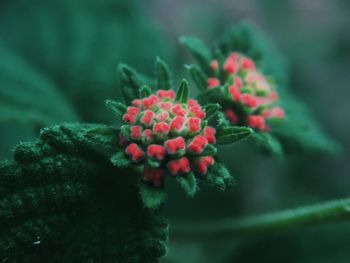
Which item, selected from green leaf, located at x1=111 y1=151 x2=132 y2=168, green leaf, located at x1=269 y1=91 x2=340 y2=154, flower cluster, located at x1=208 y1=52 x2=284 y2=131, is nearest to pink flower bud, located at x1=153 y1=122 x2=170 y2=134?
green leaf, located at x1=111 y1=151 x2=132 y2=168

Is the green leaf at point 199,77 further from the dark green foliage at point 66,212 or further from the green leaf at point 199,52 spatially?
the dark green foliage at point 66,212

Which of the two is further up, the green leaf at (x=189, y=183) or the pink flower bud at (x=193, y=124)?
the pink flower bud at (x=193, y=124)

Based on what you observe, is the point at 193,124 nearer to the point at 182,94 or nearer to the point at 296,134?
the point at 182,94

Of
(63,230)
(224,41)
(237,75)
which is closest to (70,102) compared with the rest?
(224,41)

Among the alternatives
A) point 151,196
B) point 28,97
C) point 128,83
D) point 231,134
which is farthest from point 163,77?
point 28,97

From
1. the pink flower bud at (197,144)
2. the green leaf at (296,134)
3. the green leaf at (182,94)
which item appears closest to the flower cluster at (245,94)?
the green leaf at (296,134)

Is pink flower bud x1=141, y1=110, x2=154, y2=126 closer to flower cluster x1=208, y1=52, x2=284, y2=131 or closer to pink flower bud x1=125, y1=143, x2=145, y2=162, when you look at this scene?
pink flower bud x1=125, y1=143, x2=145, y2=162

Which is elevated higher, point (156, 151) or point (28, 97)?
point (28, 97)
